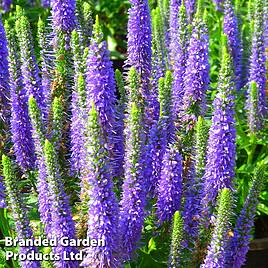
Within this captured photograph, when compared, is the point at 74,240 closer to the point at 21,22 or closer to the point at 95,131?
the point at 95,131

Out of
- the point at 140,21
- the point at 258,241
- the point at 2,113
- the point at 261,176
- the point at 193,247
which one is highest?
the point at 140,21

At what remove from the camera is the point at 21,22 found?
3.96 meters

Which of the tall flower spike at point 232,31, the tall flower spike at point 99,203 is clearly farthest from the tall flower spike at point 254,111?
the tall flower spike at point 99,203

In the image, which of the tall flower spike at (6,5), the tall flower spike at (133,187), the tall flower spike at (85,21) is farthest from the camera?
the tall flower spike at (6,5)

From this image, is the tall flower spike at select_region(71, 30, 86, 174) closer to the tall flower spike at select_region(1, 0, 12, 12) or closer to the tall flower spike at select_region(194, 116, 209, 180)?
the tall flower spike at select_region(194, 116, 209, 180)

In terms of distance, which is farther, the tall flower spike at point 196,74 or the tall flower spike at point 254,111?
the tall flower spike at point 254,111

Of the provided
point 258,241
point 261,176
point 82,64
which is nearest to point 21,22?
point 82,64

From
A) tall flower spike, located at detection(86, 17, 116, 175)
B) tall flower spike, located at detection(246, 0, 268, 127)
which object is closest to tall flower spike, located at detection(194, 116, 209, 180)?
tall flower spike, located at detection(86, 17, 116, 175)

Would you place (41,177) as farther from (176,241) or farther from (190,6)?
(190,6)

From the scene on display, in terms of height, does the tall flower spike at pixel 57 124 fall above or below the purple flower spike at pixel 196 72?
below

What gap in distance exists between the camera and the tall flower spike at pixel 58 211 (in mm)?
3094

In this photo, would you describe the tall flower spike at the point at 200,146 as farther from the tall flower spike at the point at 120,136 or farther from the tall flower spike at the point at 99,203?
the tall flower spike at the point at 99,203

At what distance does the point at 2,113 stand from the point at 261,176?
6.57ft

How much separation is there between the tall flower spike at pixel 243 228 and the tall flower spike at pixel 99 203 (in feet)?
3.06
